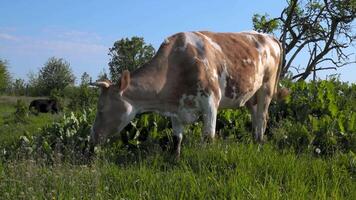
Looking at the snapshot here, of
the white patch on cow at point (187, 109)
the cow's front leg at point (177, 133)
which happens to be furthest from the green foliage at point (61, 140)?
the white patch on cow at point (187, 109)

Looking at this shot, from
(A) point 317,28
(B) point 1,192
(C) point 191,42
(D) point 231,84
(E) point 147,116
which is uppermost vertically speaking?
(A) point 317,28

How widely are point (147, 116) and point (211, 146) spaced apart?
2.10 m

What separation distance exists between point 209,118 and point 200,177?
2016mm

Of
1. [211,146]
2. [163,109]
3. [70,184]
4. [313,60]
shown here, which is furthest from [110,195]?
[313,60]

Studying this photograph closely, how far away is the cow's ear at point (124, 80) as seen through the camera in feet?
23.9

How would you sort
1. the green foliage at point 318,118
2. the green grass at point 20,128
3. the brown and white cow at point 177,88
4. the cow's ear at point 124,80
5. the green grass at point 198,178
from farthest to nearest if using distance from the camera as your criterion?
the green grass at point 20,128
the green foliage at point 318,118
the brown and white cow at point 177,88
the cow's ear at point 124,80
the green grass at point 198,178

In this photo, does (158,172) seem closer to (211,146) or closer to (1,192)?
(211,146)

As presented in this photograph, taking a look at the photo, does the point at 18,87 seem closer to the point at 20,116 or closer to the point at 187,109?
the point at 20,116

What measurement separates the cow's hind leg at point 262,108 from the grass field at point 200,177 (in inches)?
90.5

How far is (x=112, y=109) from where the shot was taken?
7.38 m

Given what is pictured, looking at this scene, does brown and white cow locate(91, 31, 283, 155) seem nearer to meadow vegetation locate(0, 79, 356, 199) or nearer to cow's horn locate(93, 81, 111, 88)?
cow's horn locate(93, 81, 111, 88)

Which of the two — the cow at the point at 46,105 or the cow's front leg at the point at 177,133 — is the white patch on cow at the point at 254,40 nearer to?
the cow's front leg at the point at 177,133

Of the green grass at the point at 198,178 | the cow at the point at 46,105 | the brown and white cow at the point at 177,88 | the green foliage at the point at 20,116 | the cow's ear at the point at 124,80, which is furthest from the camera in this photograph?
the cow at the point at 46,105

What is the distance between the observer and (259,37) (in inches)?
367
